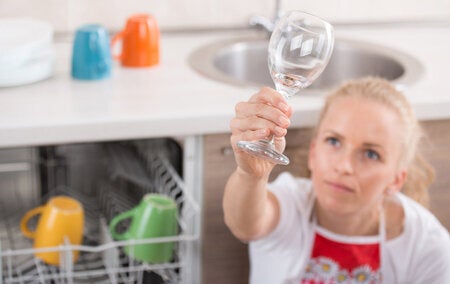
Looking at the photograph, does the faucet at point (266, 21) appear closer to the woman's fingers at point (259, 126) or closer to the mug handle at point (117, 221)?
the mug handle at point (117, 221)

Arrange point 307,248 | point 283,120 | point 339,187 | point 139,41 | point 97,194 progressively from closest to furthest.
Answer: point 283,120, point 339,187, point 307,248, point 139,41, point 97,194

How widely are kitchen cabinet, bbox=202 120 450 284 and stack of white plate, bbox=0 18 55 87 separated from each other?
39 cm

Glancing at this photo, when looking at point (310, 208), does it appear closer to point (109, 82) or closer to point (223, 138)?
point (223, 138)

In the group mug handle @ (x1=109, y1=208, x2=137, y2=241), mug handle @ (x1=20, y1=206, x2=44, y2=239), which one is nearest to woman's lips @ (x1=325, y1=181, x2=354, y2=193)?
mug handle @ (x1=109, y1=208, x2=137, y2=241)

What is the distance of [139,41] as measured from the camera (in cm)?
191

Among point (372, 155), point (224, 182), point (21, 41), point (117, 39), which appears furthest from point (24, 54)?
point (372, 155)

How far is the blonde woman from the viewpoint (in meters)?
1.60

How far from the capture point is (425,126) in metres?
1.84

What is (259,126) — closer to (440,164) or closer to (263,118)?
(263,118)

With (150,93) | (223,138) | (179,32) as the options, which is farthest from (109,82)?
(179,32)

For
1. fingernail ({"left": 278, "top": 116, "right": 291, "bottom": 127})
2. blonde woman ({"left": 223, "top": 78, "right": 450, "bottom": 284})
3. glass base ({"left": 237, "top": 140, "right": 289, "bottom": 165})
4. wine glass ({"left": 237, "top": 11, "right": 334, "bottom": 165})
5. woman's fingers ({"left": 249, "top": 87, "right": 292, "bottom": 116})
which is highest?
wine glass ({"left": 237, "top": 11, "right": 334, "bottom": 165})

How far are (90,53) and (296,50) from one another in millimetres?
784

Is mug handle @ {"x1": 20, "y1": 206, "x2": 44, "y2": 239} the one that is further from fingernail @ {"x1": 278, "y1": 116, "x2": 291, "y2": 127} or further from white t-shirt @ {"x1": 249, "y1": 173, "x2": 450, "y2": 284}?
fingernail @ {"x1": 278, "y1": 116, "x2": 291, "y2": 127}

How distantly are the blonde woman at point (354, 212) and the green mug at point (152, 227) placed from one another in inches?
7.0
